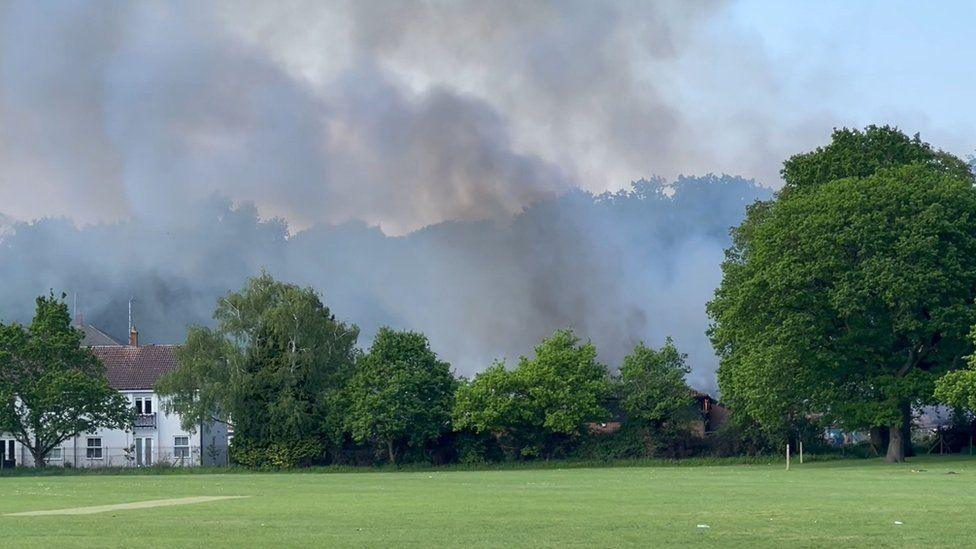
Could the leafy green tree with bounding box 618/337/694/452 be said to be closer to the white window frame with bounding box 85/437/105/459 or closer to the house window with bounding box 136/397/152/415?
the house window with bounding box 136/397/152/415

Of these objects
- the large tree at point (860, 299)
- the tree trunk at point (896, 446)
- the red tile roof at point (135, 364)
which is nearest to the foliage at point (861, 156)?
the large tree at point (860, 299)

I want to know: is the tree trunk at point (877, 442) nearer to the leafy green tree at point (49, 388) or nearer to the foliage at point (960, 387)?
the foliage at point (960, 387)

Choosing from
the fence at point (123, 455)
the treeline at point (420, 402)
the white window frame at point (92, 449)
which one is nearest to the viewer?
the treeline at point (420, 402)

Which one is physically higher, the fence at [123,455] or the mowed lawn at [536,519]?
the mowed lawn at [536,519]

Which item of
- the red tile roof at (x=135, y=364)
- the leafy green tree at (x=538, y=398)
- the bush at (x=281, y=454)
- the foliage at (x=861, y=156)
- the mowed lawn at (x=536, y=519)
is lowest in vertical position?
the bush at (x=281, y=454)

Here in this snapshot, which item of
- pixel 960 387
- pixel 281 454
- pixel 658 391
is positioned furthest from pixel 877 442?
pixel 281 454

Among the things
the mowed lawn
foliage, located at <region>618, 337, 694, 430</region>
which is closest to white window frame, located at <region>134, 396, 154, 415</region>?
foliage, located at <region>618, 337, 694, 430</region>

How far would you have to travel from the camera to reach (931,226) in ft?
214

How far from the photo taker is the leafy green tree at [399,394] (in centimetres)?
8312

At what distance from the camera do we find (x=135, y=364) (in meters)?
110

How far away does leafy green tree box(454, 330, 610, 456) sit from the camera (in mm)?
82875

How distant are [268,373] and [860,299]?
123 ft

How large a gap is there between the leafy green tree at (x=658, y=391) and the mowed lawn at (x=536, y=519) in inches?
1581

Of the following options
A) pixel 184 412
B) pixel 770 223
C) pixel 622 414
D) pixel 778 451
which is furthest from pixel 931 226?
pixel 184 412
